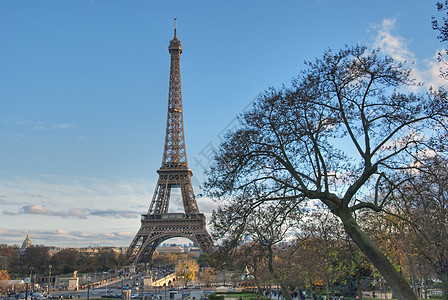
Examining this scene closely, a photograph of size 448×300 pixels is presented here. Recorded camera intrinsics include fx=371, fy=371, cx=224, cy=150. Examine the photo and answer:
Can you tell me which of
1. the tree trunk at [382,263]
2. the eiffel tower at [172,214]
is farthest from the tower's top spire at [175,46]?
the tree trunk at [382,263]

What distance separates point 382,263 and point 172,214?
69098 mm

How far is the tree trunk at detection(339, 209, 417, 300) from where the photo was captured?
866 cm

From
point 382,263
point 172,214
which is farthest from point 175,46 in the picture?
point 382,263

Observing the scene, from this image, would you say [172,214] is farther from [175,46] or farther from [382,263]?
[382,263]

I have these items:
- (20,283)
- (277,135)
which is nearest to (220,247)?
(277,135)

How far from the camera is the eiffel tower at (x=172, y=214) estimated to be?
73.3 meters

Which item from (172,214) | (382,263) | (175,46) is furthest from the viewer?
(175,46)

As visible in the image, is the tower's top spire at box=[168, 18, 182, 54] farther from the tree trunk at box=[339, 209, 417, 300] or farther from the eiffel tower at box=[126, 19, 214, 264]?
the tree trunk at box=[339, 209, 417, 300]

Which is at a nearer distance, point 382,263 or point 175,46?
point 382,263

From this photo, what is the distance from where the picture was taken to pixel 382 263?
8.96 meters

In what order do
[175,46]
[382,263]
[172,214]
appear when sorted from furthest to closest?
[175,46], [172,214], [382,263]

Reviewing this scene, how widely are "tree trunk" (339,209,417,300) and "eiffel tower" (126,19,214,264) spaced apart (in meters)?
63.3

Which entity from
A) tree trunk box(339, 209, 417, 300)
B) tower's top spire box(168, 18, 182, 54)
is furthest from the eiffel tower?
tree trunk box(339, 209, 417, 300)

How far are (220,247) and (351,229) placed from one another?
13.0ft
